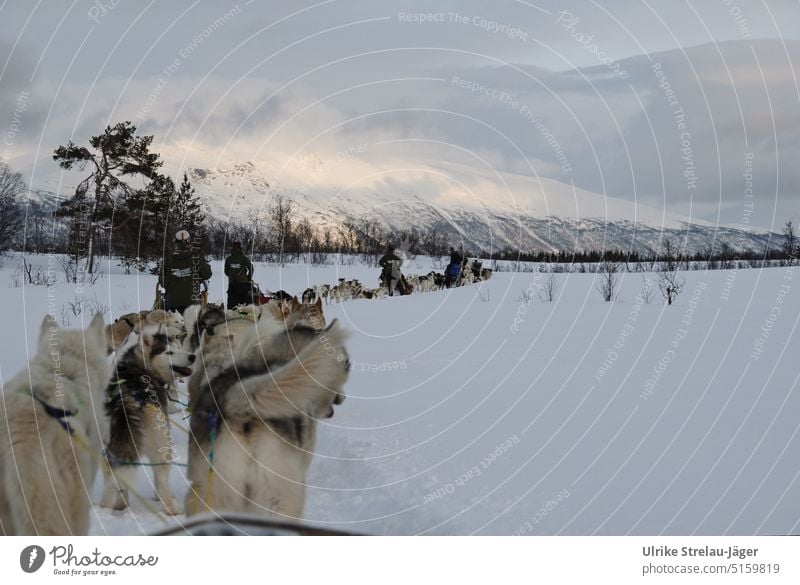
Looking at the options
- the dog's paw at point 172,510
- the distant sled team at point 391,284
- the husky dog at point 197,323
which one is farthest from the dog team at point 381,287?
the dog's paw at point 172,510

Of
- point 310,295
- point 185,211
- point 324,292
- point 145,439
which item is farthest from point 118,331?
point 185,211

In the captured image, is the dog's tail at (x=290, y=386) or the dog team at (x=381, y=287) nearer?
the dog's tail at (x=290, y=386)

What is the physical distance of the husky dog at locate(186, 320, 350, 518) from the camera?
7.36ft

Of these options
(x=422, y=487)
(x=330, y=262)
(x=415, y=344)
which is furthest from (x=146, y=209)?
(x=422, y=487)

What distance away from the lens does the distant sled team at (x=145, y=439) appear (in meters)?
2.22

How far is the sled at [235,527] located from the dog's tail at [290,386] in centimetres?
39

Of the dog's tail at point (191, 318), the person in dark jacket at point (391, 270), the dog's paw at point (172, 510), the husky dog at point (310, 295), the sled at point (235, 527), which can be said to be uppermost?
the person in dark jacket at point (391, 270)

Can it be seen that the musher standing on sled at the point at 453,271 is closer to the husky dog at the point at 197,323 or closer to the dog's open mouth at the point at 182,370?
the husky dog at the point at 197,323

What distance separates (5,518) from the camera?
2176mm

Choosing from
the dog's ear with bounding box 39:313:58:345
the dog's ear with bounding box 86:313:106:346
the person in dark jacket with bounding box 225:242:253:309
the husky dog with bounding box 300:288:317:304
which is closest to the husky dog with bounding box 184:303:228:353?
the dog's ear with bounding box 86:313:106:346

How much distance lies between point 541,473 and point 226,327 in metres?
2.48

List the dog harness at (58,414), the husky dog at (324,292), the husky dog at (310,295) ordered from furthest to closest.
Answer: the husky dog at (324,292) < the husky dog at (310,295) < the dog harness at (58,414)

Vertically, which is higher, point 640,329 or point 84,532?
point 640,329

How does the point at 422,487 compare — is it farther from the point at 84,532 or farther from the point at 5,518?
the point at 5,518
